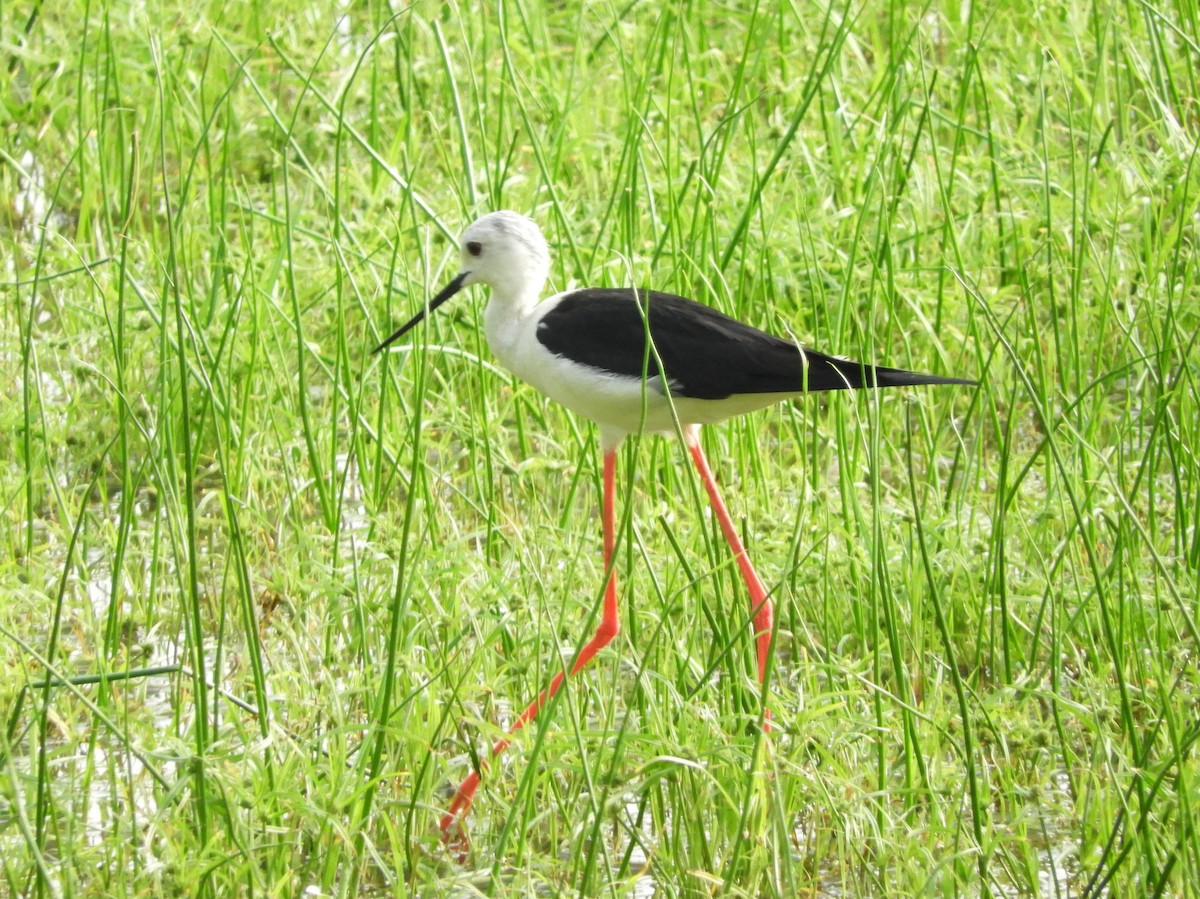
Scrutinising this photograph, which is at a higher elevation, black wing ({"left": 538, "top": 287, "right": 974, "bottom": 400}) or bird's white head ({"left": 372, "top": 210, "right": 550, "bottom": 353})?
bird's white head ({"left": 372, "top": 210, "right": 550, "bottom": 353})

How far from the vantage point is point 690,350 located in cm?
297

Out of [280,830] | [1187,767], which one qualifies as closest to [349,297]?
[280,830]

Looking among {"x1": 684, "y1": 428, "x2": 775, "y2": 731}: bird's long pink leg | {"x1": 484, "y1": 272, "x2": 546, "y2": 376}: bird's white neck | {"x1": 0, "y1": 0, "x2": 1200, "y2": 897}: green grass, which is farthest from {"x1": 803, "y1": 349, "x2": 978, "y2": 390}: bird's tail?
{"x1": 484, "y1": 272, "x2": 546, "y2": 376}: bird's white neck

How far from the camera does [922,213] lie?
14.4 feet

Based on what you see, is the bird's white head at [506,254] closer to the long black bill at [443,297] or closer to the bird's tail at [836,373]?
the long black bill at [443,297]

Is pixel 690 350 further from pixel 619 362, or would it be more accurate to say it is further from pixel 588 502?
pixel 588 502

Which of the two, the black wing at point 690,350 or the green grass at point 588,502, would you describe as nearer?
the green grass at point 588,502

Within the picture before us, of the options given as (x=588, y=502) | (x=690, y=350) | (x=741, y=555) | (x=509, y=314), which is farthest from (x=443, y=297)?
(x=741, y=555)

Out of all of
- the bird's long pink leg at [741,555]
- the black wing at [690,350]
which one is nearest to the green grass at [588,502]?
the bird's long pink leg at [741,555]

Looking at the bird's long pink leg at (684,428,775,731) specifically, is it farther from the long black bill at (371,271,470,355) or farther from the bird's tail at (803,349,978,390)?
the long black bill at (371,271,470,355)

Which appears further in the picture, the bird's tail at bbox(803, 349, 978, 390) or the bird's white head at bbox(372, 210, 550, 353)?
the bird's white head at bbox(372, 210, 550, 353)

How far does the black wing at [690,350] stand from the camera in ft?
9.50

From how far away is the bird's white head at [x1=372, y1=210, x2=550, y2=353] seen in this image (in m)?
3.26

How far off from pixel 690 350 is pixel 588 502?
0.50 m
